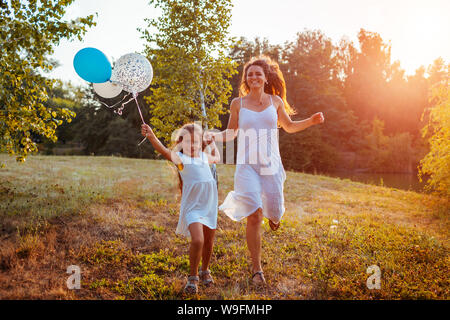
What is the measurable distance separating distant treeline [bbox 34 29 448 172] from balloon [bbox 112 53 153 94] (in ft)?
79.6

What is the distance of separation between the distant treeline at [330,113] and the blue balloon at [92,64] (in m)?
24.5

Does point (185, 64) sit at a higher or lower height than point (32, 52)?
higher

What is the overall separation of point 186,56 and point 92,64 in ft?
13.8

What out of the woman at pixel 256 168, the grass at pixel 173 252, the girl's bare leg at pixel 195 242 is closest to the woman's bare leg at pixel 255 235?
the woman at pixel 256 168

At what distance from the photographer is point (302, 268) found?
4410mm

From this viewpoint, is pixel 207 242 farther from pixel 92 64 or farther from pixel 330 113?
pixel 330 113

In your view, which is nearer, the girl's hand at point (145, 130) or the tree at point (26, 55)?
the girl's hand at point (145, 130)

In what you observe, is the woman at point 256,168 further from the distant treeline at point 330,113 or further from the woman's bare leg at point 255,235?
the distant treeline at point 330,113

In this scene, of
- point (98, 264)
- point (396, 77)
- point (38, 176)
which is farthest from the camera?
point (396, 77)

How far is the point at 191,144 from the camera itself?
3.90 m

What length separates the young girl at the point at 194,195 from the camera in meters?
3.59

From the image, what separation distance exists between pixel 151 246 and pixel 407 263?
3.55 meters
